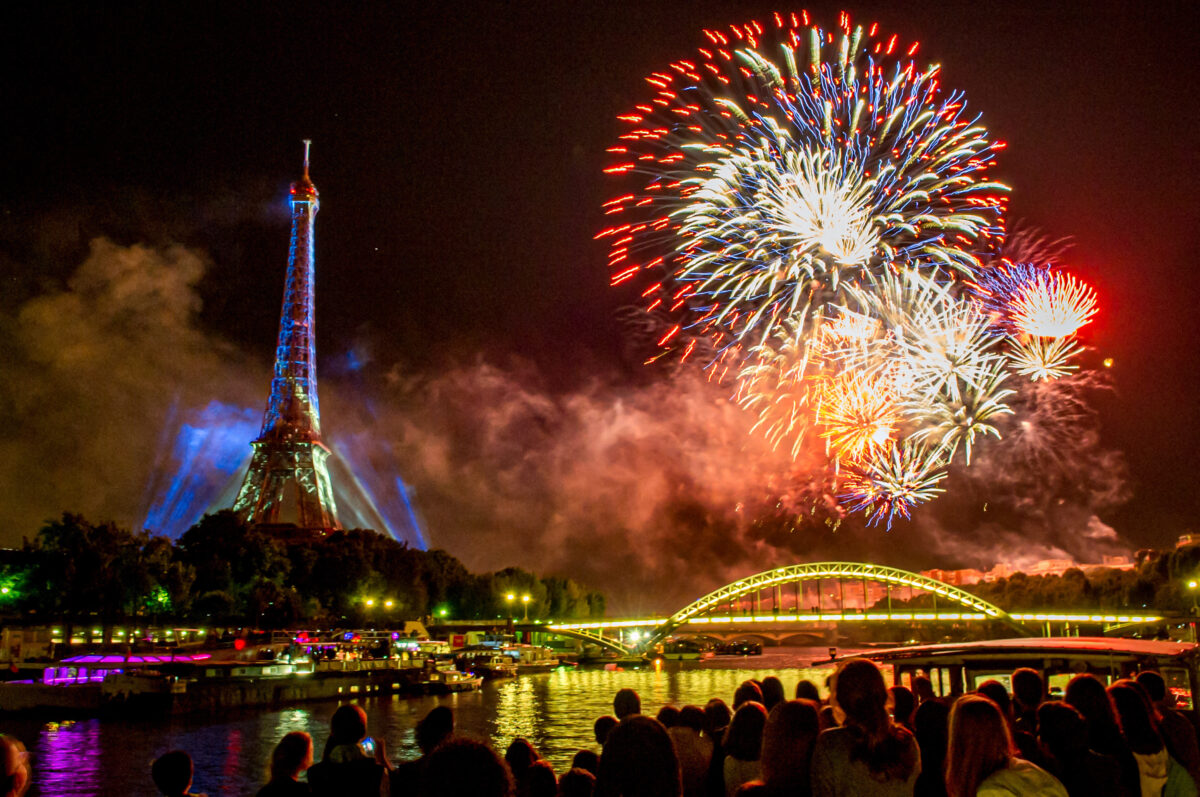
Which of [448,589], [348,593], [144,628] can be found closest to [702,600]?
[448,589]

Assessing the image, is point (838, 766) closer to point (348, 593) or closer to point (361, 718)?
point (361, 718)

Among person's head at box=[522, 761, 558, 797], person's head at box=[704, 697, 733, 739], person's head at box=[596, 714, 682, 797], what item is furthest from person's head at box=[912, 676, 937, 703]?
person's head at box=[596, 714, 682, 797]

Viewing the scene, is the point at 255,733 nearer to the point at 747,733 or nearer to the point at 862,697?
the point at 747,733

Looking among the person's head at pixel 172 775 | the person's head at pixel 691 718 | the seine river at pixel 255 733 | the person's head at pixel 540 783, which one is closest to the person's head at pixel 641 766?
the person's head at pixel 540 783

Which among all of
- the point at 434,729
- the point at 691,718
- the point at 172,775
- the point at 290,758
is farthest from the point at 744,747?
the point at 172,775

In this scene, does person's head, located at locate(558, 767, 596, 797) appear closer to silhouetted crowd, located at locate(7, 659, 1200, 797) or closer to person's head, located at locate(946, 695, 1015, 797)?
silhouetted crowd, located at locate(7, 659, 1200, 797)
